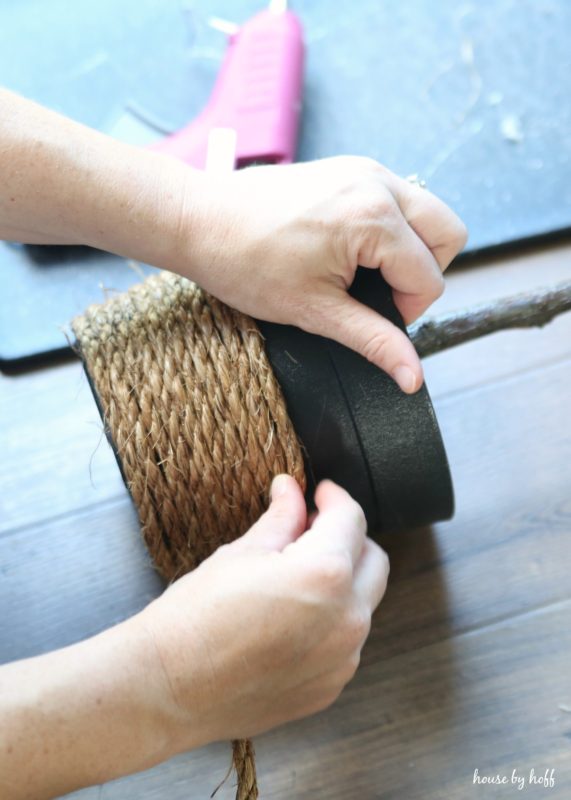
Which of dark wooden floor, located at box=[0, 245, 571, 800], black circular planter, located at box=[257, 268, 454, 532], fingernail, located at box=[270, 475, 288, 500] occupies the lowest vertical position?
dark wooden floor, located at box=[0, 245, 571, 800]

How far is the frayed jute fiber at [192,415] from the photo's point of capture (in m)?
0.63

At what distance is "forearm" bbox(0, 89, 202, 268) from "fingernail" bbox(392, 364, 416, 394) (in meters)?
0.19

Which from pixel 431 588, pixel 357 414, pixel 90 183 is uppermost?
pixel 90 183

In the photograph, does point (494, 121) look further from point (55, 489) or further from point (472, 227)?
point (55, 489)

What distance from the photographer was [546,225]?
98 cm

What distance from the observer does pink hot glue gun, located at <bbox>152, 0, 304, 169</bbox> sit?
96cm

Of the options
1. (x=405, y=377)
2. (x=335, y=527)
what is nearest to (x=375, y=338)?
(x=405, y=377)

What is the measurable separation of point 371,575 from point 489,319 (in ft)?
0.85

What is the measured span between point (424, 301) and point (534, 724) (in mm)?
411

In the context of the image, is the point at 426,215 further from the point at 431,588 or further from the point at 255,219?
the point at 431,588

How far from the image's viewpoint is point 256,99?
0.98 m

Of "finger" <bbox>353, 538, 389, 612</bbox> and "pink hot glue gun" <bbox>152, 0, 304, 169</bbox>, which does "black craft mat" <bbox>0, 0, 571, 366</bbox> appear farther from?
"finger" <bbox>353, 538, 389, 612</bbox>

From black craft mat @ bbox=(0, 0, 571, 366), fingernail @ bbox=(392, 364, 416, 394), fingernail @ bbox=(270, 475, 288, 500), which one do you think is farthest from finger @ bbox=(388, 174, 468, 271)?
black craft mat @ bbox=(0, 0, 571, 366)

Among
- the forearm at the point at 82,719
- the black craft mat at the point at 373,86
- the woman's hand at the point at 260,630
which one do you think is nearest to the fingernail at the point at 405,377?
the woman's hand at the point at 260,630
